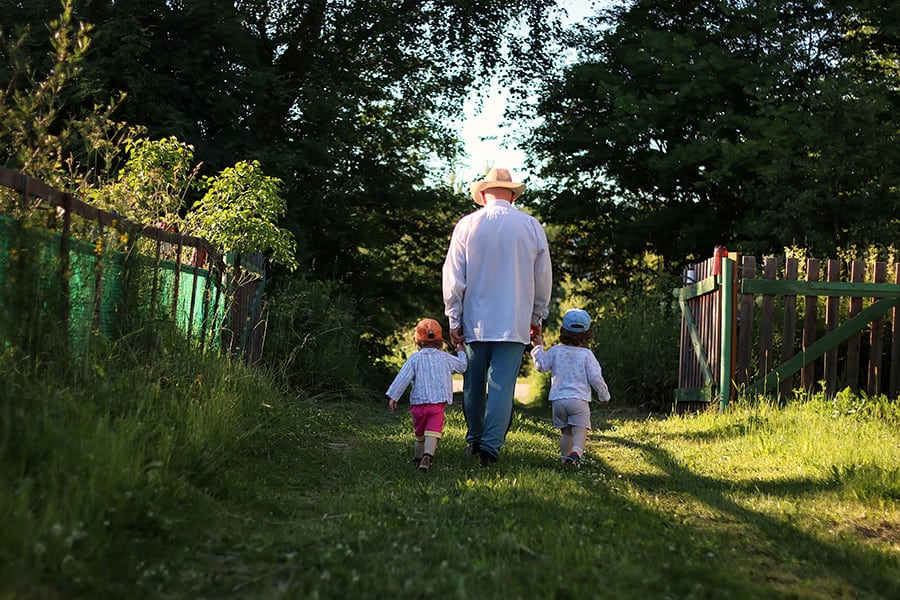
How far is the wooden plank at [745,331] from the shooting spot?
420 inches

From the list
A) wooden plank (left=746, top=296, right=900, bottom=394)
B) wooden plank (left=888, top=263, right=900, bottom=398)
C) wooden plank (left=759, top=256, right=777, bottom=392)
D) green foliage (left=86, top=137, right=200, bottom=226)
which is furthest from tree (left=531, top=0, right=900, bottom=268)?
green foliage (left=86, top=137, right=200, bottom=226)

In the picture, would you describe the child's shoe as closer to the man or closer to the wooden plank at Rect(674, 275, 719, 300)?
the man

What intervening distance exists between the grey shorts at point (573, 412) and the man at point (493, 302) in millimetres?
411

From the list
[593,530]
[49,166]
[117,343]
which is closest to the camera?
[593,530]

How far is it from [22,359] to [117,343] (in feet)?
3.93

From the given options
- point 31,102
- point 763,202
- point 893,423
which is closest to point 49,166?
point 31,102

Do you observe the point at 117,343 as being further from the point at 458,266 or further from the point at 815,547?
the point at 815,547

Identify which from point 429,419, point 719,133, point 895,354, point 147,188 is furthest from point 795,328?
point 719,133

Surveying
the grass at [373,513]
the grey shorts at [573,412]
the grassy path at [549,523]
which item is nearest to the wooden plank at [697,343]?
the grassy path at [549,523]

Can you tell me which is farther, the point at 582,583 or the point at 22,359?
the point at 22,359

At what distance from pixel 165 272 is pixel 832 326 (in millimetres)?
7083

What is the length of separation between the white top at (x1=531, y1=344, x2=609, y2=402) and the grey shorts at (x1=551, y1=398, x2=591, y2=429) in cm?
6

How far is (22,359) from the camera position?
4.86m

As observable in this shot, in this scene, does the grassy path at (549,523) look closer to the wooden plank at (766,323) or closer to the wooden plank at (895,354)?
the wooden plank at (766,323)
